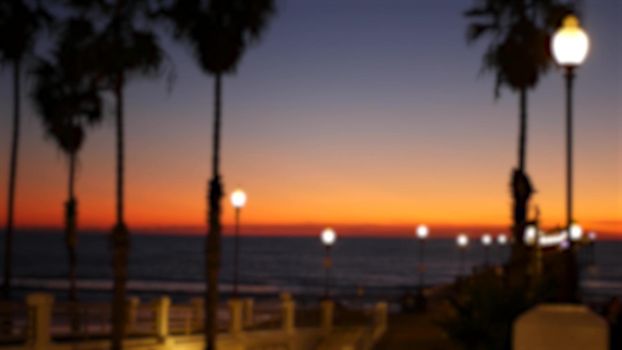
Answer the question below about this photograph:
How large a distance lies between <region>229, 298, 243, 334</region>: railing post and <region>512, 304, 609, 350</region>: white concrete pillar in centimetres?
A: 1887

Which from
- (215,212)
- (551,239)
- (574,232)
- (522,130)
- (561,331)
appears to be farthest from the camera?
(551,239)


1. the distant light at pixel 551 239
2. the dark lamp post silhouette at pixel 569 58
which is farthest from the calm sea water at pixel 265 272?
the dark lamp post silhouette at pixel 569 58

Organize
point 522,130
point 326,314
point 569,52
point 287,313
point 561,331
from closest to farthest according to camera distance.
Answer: point 561,331, point 569,52, point 287,313, point 326,314, point 522,130

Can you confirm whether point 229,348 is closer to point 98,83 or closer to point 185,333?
point 185,333

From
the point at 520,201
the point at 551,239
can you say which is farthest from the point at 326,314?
the point at 551,239

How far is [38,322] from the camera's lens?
2027cm

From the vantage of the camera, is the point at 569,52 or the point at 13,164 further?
the point at 13,164

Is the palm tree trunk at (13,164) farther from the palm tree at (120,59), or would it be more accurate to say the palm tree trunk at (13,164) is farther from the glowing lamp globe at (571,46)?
the glowing lamp globe at (571,46)

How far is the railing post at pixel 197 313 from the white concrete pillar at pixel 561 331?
841 inches

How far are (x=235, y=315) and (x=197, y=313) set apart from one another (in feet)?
9.50

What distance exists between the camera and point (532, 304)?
13.9 m

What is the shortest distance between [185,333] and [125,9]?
9.93 metres

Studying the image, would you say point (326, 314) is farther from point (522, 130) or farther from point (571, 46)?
point (571, 46)

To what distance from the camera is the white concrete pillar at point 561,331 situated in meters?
9.38
